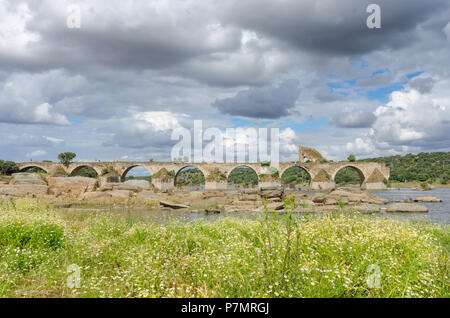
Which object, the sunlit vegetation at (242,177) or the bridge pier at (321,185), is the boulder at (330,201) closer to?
the bridge pier at (321,185)

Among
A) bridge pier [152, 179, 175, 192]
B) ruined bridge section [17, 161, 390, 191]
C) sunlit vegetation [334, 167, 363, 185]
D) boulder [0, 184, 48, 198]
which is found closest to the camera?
boulder [0, 184, 48, 198]

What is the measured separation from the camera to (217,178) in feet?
203

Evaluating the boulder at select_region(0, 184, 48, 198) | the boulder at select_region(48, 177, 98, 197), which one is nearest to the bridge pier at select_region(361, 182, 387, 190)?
the boulder at select_region(48, 177, 98, 197)

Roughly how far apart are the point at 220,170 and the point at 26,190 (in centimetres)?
3967

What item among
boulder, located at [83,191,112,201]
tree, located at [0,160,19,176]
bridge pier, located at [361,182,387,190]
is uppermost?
tree, located at [0,160,19,176]

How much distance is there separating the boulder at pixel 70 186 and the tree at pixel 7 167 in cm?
4198

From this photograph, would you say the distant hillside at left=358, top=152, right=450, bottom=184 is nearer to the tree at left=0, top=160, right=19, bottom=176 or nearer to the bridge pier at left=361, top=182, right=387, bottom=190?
the bridge pier at left=361, top=182, right=387, bottom=190

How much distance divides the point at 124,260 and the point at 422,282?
4.98 meters

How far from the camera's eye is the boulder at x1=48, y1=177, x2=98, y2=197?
28422mm

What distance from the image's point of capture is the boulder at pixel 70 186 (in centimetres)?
2842

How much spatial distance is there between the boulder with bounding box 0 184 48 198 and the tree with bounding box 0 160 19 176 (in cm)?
4301

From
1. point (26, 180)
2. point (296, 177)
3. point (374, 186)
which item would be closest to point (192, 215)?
point (26, 180)
